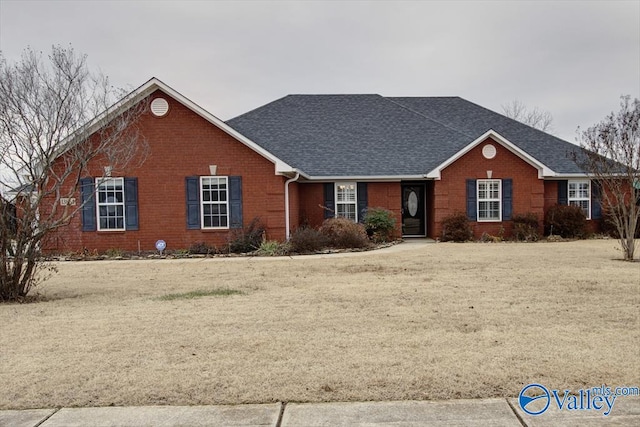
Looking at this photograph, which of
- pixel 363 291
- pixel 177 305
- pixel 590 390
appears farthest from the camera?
pixel 363 291

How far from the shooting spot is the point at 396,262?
45.8 feet

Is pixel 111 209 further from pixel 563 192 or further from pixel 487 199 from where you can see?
pixel 563 192

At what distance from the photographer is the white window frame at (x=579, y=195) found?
22.2 meters

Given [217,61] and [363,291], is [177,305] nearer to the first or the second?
[363,291]

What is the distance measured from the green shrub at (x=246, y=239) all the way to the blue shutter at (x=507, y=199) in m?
10.3

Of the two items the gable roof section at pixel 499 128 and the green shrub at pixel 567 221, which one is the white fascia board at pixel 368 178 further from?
the green shrub at pixel 567 221

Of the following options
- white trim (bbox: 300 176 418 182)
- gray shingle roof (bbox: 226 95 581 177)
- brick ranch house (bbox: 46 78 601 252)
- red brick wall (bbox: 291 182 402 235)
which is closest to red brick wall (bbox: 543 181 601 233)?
brick ranch house (bbox: 46 78 601 252)

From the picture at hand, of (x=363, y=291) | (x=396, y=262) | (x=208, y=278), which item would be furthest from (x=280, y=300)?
(x=396, y=262)

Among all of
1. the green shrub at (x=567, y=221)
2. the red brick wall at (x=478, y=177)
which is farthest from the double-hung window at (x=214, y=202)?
the green shrub at (x=567, y=221)

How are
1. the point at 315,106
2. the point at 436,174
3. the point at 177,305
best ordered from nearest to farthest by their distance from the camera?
1. the point at 177,305
2. the point at 436,174
3. the point at 315,106

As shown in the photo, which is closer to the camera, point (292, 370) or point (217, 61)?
point (292, 370)

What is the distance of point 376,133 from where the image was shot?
24.2 meters

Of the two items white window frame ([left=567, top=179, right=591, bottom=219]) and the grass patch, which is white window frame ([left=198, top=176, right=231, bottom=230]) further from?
white window frame ([left=567, top=179, right=591, bottom=219])

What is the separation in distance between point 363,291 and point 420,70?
23.8 m
